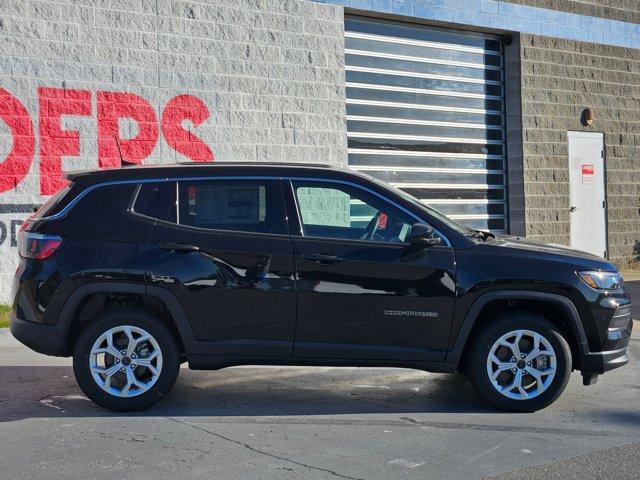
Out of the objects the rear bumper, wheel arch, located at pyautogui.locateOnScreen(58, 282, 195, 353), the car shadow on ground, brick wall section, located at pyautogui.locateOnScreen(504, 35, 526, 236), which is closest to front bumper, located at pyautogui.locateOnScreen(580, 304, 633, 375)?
the car shadow on ground

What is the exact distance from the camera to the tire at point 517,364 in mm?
6531

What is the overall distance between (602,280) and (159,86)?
7.09 metres

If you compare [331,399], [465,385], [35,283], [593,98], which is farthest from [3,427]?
[593,98]

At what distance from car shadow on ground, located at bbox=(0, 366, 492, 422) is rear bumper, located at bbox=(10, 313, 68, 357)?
459mm

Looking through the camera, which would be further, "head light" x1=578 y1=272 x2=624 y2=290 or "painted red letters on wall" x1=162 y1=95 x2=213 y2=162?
"painted red letters on wall" x1=162 y1=95 x2=213 y2=162

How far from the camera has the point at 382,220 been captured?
21.8ft

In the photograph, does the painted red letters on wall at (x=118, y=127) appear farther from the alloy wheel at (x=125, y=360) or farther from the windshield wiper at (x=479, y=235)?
the windshield wiper at (x=479, y=235)

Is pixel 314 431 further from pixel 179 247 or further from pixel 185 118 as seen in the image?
pixel 185 118

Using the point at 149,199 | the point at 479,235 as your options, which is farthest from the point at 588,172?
the point at 149,199

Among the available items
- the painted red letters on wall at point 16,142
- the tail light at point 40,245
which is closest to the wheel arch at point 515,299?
the tail light at point 40,245

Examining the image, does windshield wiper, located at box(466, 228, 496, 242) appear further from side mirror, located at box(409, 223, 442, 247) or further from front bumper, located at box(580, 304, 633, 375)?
front bumper, located at box(580, 304, 633, 375)

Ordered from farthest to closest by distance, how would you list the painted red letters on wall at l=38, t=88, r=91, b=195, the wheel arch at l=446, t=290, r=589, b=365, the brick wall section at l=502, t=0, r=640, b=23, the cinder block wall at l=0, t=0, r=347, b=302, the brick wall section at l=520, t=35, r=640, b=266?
the brick wall section at l=502, t=0, r=640, b=23 → the brick wall section at l=520, t=35, r=640, b=266 → the painted red letters on wall at l=38, t=88, r=91, b=195 → the cinder block wall at l=0, t=0, r=347, b=302 → the wheel arch at l=446, t=290, r=589, b=365

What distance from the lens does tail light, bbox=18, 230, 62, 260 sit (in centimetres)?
649

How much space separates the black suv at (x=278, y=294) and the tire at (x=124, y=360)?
10 millimetres
